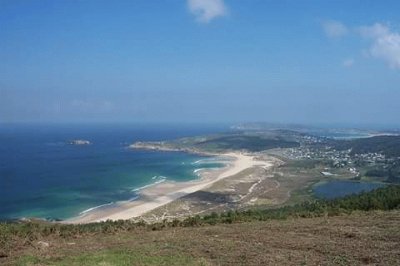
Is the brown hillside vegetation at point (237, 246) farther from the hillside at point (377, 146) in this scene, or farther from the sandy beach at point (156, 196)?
the hillside at point (377, 146)

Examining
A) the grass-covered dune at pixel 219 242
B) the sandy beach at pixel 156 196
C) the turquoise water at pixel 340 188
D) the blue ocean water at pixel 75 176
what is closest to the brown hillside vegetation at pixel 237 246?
the grass-covered dune at pixel 219 242

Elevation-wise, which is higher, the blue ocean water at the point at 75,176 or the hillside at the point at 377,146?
the hillside at the point at 377,146

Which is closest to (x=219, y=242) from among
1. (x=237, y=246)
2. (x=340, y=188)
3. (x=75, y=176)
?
(x=237, y=246)

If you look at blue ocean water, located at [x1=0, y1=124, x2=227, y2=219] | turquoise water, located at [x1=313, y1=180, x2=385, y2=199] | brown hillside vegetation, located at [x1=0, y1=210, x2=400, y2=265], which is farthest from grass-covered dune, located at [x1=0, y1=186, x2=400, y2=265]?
turquoise water, located at [x1=313, y1=180, x2=385, y2=199]

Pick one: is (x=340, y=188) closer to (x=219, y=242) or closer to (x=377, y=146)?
(x=219, y=242)

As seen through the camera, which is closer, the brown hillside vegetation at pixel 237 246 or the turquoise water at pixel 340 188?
the brown hillside vegetation at pixel 237 246

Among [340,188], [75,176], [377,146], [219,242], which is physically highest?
[219,242]

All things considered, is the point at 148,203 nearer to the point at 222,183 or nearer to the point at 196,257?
the point at 222,183
